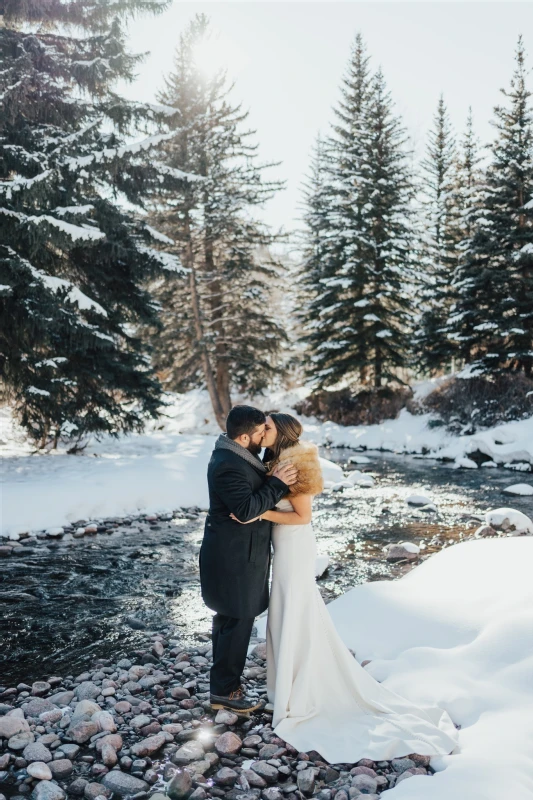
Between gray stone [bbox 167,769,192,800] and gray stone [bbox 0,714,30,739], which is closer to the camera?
gray stone [bbox 167,769,192,800]

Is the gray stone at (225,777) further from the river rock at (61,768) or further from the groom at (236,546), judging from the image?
the river rock at (61,768)

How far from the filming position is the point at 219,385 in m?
23.5

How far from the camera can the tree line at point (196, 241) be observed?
1020 centimetres

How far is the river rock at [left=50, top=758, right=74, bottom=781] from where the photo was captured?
296 centimetres

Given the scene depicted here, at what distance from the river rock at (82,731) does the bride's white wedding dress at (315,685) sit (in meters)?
1.09

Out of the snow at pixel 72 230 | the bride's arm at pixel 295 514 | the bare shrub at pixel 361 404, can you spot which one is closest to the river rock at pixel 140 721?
the bride's arm at pixel 295 514

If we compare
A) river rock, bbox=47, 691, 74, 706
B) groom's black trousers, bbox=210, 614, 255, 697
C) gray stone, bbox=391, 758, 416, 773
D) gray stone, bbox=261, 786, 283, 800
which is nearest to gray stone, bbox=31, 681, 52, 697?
river rock, bbox=47, 691, 74, 706

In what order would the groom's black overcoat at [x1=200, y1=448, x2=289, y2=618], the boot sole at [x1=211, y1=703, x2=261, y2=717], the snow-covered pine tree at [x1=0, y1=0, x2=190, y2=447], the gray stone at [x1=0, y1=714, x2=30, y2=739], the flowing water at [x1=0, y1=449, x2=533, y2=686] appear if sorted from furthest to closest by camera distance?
the snow-covered pine tree at [x1=0, y1=0, x2=190, y2=447]
the flowing water at [x1=0, y1=449, x2=533, y2=686]
the boot sole at [x1=211, y1=703, x2=261, y2=717]
the groom's black overcoat at [x1=200, y1=448, x2=289, y2=618]
the gray stone at [x1=0, y1=714, x2=30, y2=739]

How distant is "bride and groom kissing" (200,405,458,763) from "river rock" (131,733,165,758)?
1.60ft

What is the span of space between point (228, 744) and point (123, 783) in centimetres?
61

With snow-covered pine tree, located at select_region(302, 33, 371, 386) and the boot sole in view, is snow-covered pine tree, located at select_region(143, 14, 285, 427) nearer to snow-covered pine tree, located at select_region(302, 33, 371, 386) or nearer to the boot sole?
snow-covered pine tree, located at select_region(302, 33, 371, 386)

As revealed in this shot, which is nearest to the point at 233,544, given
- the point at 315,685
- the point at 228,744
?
the point at 315,685

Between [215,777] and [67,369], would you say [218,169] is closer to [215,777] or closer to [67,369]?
[67,369]

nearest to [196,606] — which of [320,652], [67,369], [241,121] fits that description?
[320,652]
